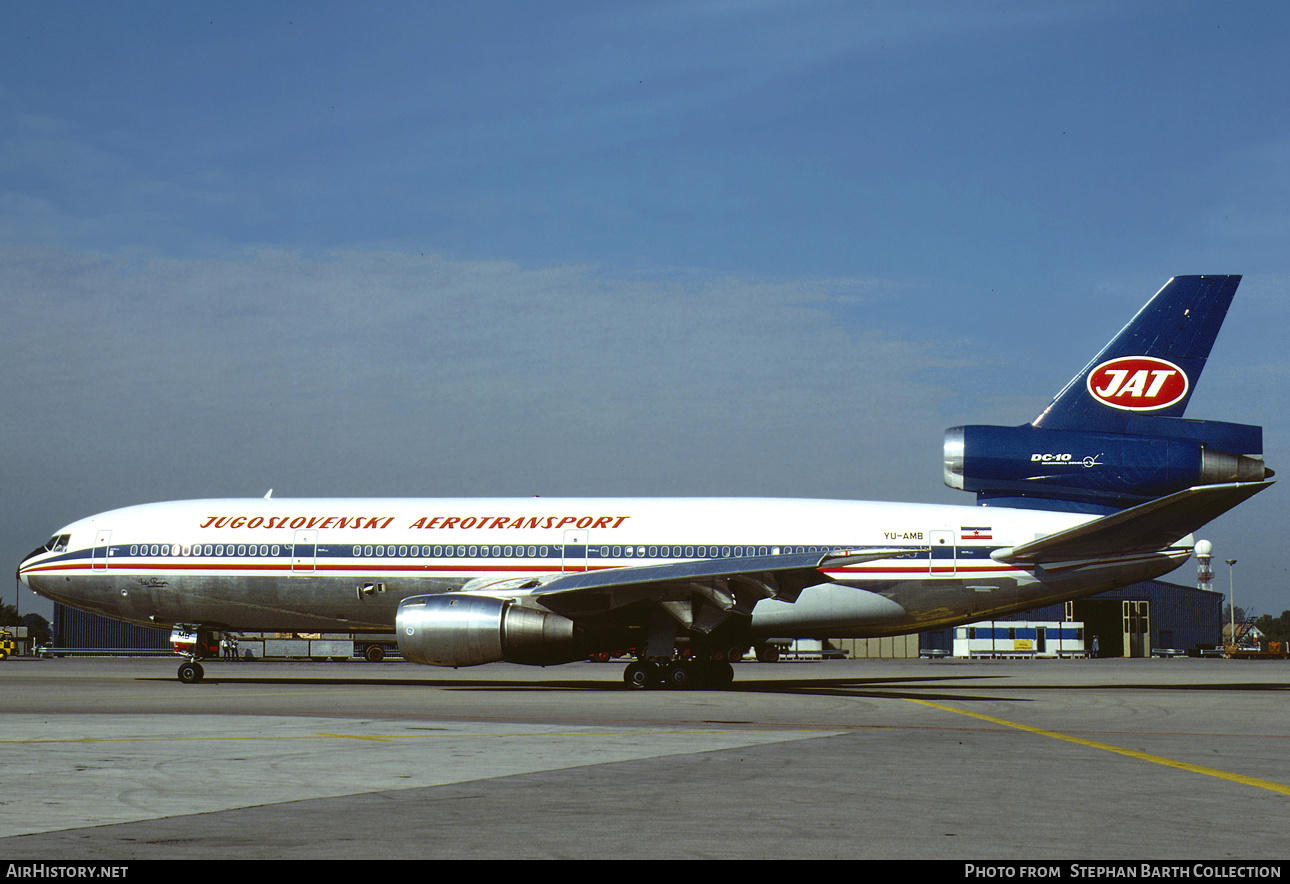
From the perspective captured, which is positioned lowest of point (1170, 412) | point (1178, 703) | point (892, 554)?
point (1178, 703)

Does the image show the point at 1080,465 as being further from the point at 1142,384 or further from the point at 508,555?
the point at 508,555

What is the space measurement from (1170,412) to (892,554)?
804cm

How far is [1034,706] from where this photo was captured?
71.3 ft

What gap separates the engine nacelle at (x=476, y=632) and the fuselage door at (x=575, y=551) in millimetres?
3211

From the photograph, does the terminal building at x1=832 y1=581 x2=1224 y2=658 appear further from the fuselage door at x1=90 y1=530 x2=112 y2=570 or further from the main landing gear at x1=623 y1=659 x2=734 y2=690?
the fuselage door at x1=90 y1=530 x2=112 y2=570

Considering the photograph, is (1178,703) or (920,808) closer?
(920,808)

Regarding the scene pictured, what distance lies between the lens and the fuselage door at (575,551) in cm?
2830

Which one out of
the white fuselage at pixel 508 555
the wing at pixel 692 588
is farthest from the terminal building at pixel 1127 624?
the wing at pixel 692 588

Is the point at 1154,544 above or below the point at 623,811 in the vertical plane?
above

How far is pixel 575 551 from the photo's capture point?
1117 inches

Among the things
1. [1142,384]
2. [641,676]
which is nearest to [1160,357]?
[1142,384]

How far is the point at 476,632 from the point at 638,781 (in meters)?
14.5

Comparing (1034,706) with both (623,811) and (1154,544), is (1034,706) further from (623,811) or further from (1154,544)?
(623,811)
